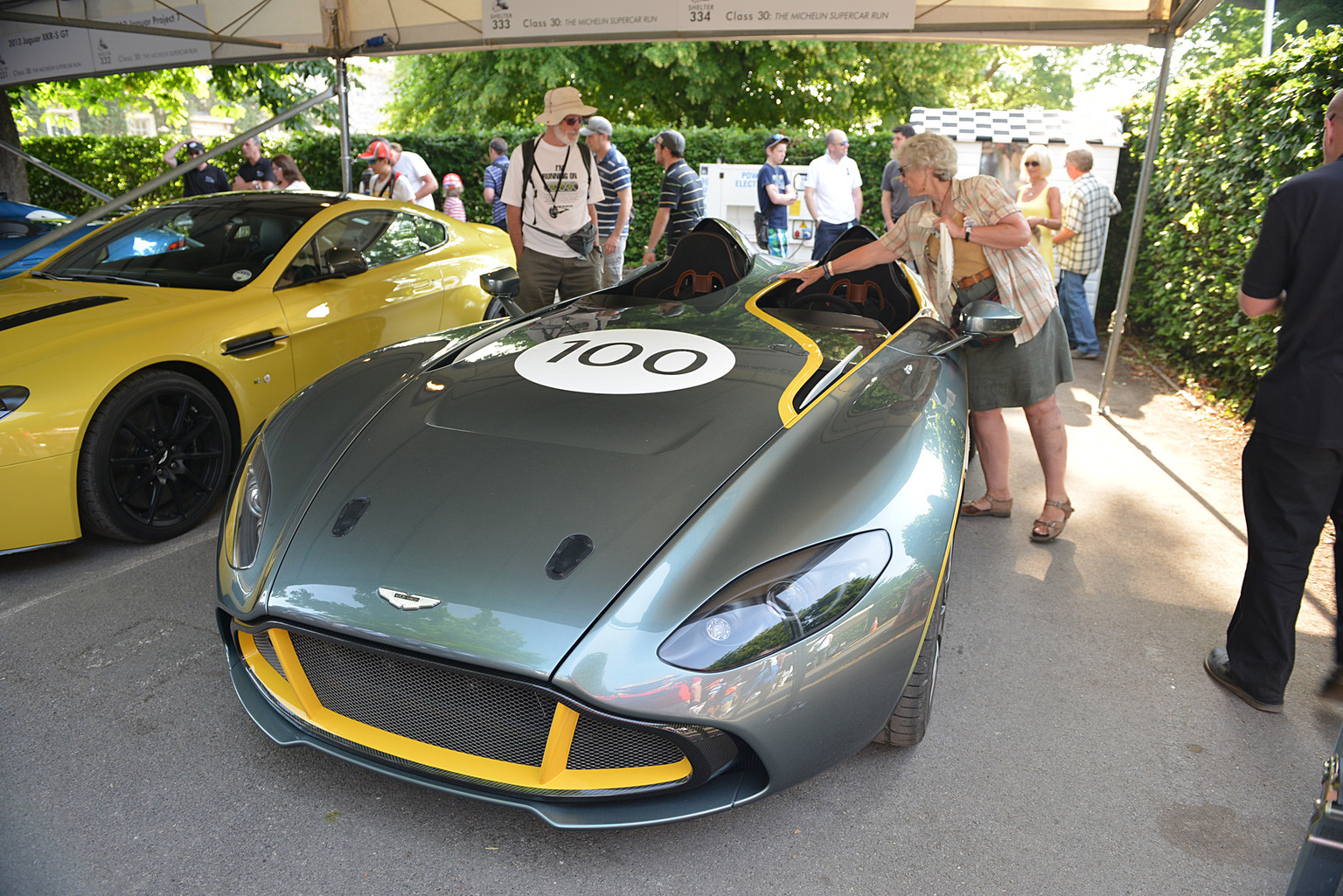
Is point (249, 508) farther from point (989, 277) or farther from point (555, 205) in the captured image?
point (555, 205)

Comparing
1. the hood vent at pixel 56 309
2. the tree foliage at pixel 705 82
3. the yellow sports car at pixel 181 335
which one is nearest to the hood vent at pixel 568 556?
the yellow sports car at pixel 181 335

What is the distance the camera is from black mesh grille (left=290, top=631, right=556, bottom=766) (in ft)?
5.80

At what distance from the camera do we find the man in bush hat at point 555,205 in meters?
5.26

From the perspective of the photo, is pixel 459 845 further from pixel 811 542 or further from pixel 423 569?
pixel 811 542

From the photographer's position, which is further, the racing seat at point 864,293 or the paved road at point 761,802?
the racing seat at point 864,293

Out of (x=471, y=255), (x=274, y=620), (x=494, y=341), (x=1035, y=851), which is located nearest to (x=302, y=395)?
(x=494, y=341)

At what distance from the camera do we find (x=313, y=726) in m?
1.91

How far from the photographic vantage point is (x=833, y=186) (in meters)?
8.29

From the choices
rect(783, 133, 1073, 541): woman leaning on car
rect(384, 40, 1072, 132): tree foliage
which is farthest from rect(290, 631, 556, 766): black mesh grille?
rect(384, 40, 1072, 132): tree foliage

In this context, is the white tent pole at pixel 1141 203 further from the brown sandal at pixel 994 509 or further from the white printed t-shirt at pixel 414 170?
the white printed t-shirt at pixel 414 170

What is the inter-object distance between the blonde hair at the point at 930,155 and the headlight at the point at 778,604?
2.14 metres

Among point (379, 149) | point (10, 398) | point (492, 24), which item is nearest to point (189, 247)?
point (10, 398)

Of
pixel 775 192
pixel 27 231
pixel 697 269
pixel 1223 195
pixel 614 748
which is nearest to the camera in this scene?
pixel 614 748

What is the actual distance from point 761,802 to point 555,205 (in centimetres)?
400
